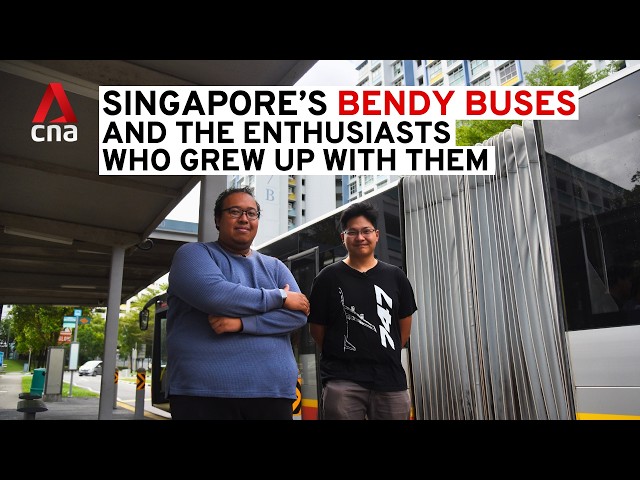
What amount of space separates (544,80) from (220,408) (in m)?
18.9

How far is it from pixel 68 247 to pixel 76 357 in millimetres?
7650

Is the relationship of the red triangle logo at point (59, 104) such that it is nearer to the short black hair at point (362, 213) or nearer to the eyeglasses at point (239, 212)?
the eyeglasses at point (239, 212)

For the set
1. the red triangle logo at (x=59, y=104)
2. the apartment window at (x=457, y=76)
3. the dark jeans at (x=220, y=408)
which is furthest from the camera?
the apartment window at (x=457, y=76)

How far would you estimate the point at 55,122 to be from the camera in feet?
16.5

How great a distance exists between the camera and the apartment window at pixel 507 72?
122 feet

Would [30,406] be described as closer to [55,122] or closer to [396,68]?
[55,122]

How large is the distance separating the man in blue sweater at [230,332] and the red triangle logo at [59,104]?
2581 millimetres

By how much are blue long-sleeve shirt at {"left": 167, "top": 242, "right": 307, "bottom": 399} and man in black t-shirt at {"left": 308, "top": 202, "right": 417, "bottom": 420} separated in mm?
389

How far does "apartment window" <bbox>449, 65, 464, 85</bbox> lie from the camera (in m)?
40.4

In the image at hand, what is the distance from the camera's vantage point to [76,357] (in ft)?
56.4

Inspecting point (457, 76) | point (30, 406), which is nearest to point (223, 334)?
point (30, 406)

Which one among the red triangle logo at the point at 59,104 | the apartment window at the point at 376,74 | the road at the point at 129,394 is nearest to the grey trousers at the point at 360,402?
the red triangle logo at the point at 59,104

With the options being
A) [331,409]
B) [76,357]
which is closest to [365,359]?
[331,409]

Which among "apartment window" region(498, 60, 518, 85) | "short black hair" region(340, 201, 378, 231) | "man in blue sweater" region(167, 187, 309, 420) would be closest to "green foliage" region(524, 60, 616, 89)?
"short black hair" region(340, 201, 378, 231)
